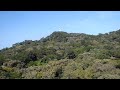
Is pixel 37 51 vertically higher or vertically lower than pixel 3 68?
higher

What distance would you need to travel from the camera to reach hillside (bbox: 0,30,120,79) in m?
14.4

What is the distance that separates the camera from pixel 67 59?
17562mm

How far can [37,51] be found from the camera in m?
19.1

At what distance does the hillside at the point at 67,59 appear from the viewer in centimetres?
1440

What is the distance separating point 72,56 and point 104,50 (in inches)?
105
